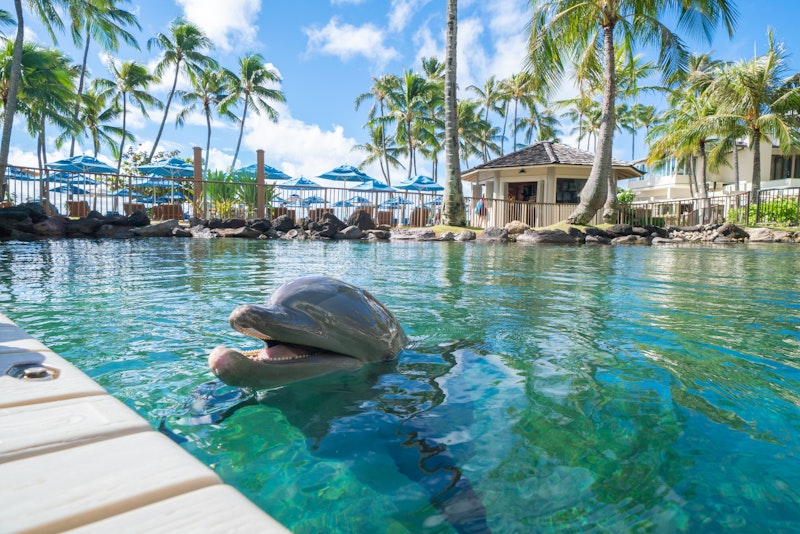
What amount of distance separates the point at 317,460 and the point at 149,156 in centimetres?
4194

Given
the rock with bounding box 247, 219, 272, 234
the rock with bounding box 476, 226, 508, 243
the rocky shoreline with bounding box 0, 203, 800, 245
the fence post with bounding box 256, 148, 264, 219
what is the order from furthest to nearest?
the fence post with bounding box 256, 148, 264, 219 < the rock with bounding box 476, 226, 508, 243 < the rock with bounding box 247, 219, 272, 234 < the rocky shoreline with bounding box 0, 203, 800, 245

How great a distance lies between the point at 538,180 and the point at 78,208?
20.2 m

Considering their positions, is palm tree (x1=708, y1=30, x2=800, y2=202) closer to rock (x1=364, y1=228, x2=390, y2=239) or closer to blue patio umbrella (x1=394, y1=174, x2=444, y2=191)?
blue patio umbrella (x1=394, y1=174, x2=444, y2=191)

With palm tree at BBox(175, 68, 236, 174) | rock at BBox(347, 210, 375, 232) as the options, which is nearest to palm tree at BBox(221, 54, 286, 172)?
palm tree at BBox(175, 68, 236, 174)

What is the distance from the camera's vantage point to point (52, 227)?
13203 mm

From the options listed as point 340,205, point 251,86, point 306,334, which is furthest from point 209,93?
point 306,334

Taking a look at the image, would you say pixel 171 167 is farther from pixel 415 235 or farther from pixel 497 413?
pixel 497 413

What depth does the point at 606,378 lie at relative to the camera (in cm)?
265

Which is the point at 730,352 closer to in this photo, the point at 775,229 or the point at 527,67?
the point at 527,67

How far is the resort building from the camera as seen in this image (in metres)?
34.6

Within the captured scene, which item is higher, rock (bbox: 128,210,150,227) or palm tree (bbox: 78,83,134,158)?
palm tree (bbox: 78,83,134,158)

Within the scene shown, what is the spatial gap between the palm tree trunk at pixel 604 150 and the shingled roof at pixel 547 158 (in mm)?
6753

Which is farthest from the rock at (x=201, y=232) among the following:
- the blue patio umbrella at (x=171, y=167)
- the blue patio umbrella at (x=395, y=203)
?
the blue patio umbrella at (x=171, y=167)

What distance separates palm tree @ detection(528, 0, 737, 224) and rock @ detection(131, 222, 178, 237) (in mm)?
12960
